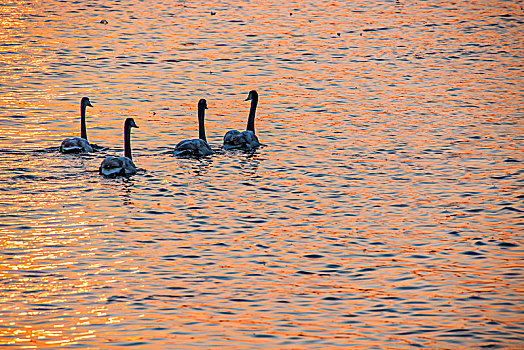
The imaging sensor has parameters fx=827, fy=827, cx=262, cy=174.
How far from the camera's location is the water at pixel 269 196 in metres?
13.2

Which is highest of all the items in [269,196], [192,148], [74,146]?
[74,146]

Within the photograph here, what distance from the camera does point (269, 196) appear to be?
1975 cm

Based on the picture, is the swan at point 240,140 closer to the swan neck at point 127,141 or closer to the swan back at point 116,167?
the swan neck at point 127,141

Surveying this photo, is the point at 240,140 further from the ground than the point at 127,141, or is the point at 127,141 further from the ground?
the point at 127,141

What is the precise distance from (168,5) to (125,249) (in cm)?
3418

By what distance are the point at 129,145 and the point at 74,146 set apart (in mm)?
1661

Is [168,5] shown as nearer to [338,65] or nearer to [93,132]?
[338,65]

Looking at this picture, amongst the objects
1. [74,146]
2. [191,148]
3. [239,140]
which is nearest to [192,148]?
[191,148]

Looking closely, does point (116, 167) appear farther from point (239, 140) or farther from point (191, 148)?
point (239, 140)

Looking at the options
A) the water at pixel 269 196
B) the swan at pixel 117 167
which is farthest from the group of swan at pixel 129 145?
the water at pixel 269 196

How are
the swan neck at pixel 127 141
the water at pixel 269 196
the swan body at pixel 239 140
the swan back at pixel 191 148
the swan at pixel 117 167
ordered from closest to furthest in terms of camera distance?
the water at pixel 269 196 < the swan at pixel 117 167 < the swan neck at pixel 127 141 < the swan back at pixel 191 148 < the swan body at pixel 239 140

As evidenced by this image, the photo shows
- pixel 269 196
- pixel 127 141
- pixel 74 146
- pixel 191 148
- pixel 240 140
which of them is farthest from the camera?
pixel 240 140

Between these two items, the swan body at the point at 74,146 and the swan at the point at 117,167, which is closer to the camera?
the swan at the point at 117,167

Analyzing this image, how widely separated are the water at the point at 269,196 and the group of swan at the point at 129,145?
286mm
